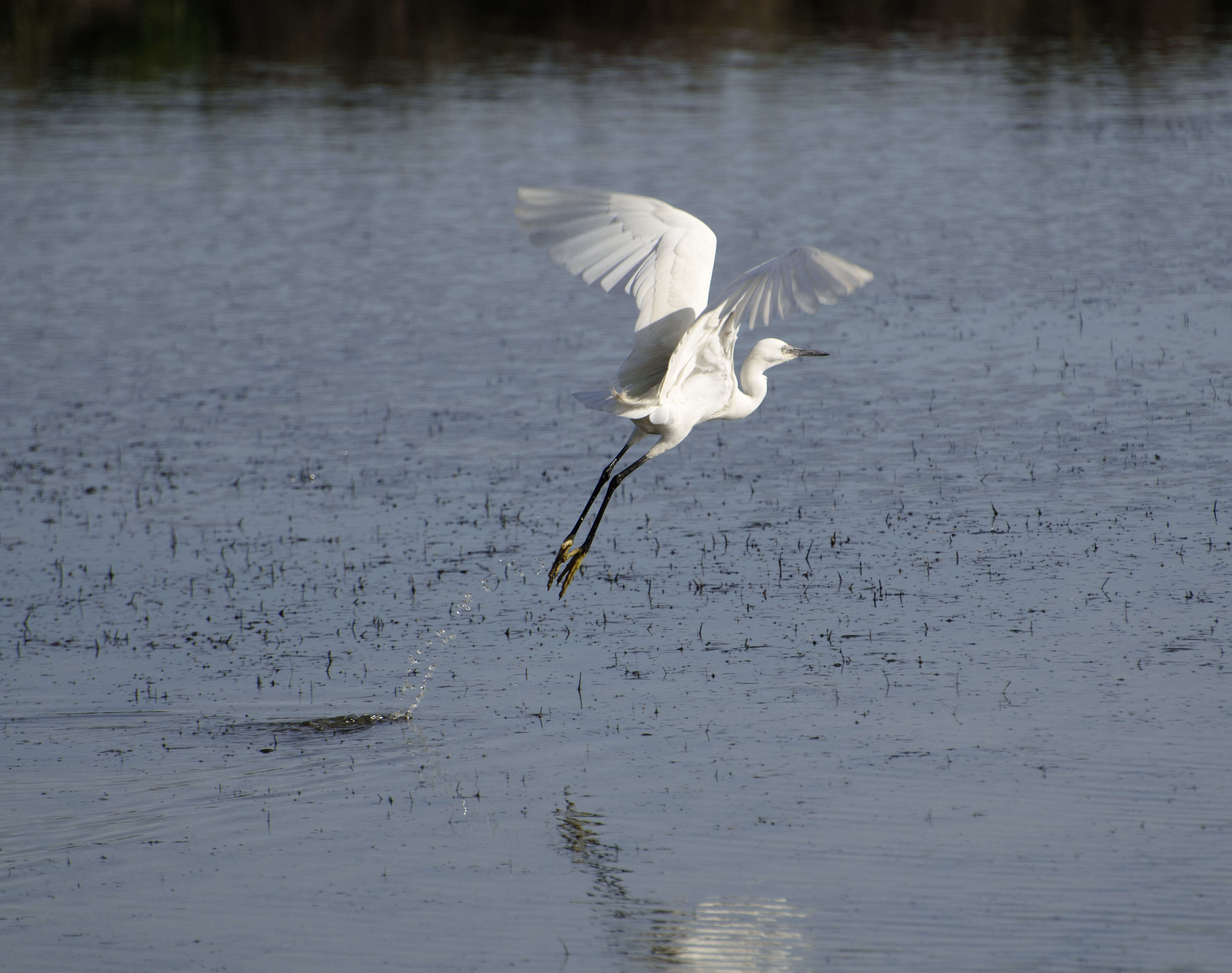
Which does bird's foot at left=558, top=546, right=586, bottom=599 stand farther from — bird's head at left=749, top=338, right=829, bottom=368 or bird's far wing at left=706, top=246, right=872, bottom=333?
bird's far wing at left=706, top=246, right=872, bottom=333

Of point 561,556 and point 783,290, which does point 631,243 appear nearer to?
point 783,290

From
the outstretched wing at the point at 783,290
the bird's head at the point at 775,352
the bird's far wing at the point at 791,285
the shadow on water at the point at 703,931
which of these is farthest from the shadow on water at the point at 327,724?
the bird's far wing at the point at 791,285

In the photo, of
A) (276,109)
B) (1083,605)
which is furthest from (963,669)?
(276,109)

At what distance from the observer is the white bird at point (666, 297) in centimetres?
742

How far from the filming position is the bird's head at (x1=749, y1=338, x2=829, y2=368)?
30.9ft

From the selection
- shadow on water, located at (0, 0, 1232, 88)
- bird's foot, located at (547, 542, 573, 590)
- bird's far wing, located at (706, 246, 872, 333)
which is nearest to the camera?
bird's far wing, located at (706, 246, 872, 333)

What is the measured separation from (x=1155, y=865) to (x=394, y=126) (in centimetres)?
2526

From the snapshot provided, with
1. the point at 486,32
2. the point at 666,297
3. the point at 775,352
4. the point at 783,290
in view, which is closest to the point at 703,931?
the point at 783,290

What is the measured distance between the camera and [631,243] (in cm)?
838

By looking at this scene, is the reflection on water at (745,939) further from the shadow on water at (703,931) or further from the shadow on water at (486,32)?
the shadow on water at (486,32)

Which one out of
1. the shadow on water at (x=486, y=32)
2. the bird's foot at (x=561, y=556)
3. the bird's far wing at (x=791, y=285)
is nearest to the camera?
the bird's far wing at (x=791, y=285)

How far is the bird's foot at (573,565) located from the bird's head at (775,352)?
4.62ft

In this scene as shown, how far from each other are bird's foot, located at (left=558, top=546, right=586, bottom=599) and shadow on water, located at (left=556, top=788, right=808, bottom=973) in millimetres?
2316

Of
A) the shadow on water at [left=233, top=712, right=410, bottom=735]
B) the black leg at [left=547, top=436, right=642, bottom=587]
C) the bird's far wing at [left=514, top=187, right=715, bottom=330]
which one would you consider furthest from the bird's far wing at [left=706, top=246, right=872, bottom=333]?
the shadow on water at [left=233, top=712, right=410, bottom=735]
